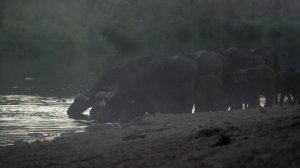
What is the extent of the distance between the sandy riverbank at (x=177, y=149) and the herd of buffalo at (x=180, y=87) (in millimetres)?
6499

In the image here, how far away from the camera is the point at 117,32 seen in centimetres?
6375

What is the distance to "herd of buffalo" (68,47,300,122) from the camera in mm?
19422

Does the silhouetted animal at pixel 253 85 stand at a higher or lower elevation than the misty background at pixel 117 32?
lower

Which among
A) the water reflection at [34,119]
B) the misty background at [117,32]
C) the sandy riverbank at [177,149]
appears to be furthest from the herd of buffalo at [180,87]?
the misty background at [117,32]

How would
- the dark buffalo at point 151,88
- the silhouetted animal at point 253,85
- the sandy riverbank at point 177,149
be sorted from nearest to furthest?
the sandy riverbank at point 177,149 < the dark buffalo at point 151,88 < the silhouetted animal at point 253,85

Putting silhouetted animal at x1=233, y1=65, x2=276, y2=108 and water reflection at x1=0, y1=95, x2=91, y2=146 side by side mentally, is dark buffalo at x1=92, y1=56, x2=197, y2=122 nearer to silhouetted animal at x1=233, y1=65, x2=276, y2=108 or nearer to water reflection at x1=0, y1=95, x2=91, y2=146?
water reflection at x1=0, y1=95, x2=91, y2=146

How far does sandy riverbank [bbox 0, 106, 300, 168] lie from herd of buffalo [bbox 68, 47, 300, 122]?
650 centimetres

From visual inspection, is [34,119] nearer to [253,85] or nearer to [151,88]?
[151,88]

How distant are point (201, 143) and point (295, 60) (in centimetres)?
3822

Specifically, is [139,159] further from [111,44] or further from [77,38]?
[111,44]

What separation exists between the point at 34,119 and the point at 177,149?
971 cm

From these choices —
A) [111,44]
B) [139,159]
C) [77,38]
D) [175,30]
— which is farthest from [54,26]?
[139,159]

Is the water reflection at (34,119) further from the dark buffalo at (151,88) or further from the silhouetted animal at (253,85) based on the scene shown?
the silhouetted animal at (253,85)

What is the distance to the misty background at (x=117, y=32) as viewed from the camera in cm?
4262
